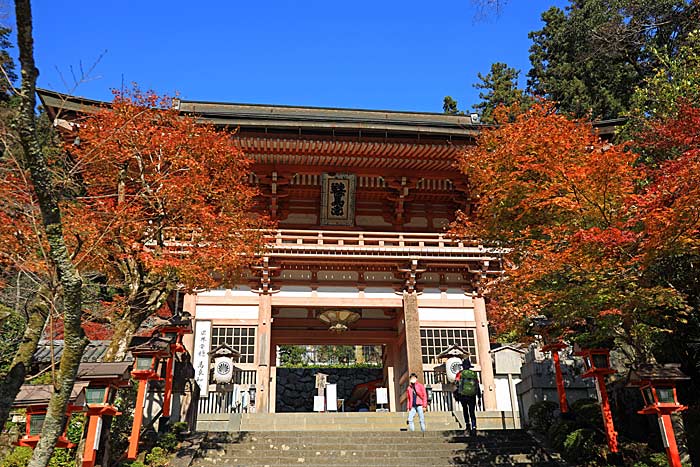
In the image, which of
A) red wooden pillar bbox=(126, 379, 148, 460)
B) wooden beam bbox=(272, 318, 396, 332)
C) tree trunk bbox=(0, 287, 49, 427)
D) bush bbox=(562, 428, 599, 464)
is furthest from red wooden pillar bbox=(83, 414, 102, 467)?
wooden beam bbox=(272, 318, 396, 332)

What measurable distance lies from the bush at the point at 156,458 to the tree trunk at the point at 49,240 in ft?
17.5

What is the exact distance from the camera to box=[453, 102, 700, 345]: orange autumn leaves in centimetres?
893

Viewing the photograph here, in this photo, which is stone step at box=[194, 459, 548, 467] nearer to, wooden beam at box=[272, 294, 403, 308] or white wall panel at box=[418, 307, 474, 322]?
wooden beam at box=[272, 294, 403, 308]

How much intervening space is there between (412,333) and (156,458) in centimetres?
930

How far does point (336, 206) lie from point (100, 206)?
9180 millimetres

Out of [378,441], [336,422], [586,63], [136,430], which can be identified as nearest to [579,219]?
[378,441]

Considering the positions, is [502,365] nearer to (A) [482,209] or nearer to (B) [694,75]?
(A) [482,209]

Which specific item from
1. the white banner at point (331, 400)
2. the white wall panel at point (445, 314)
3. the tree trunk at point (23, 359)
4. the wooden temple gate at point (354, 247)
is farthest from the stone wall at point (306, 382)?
the tree trunk at point (23, 359)

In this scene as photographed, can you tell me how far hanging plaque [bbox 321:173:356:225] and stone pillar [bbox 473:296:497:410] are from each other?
5402 mm

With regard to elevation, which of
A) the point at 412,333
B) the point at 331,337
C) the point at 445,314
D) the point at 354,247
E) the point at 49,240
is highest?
the point at 354,247

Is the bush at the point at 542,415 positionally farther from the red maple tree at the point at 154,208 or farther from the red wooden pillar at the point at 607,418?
the red maple tree at the point at 154,208

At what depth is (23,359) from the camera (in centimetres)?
725

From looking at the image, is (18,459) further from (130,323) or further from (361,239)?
(361,239)

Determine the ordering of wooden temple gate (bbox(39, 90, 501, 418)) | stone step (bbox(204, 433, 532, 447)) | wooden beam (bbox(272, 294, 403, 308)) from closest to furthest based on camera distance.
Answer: stone step (bbox(204, 433, 532, 447)), wooden temple gate (bbox(39, 90, 501, 418)), wooden beam (bbox(272, 294, 403, 308))
